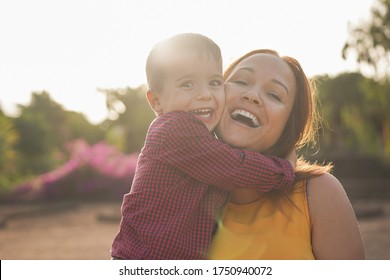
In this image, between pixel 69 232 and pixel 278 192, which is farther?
pixel 69 232

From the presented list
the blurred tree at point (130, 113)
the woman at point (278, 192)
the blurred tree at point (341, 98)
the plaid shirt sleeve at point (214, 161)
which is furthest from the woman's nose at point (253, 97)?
the blurred tree at point (341, 98)

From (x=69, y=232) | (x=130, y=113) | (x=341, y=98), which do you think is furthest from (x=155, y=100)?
(x=341, y=98)

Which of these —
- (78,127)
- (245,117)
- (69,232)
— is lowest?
(69,232)

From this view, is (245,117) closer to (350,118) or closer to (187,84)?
(187,84)

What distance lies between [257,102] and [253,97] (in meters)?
0.03

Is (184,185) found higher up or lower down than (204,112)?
lower down

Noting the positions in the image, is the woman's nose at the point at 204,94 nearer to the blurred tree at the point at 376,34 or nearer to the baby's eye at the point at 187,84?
the baby's eye at the point at 187,84

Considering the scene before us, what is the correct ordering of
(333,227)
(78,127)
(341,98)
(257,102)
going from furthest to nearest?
(78,127)
(341,98)
(257,102)
(333,227)

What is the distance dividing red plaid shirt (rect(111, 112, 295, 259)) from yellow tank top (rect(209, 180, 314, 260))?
7cm

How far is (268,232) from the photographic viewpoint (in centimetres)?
223

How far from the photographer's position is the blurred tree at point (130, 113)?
36656 millimetres

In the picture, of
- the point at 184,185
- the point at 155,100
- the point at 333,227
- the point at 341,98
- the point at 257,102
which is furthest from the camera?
the point at 341,98

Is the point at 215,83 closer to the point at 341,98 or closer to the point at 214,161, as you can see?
the point at 214,161

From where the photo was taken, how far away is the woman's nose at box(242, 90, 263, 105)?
7.73ft
